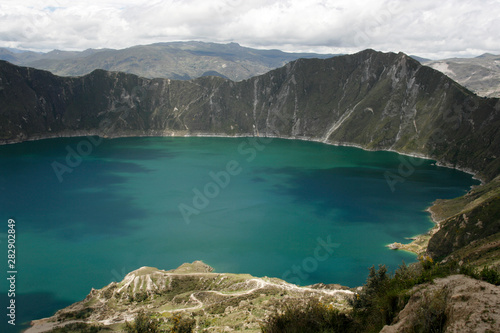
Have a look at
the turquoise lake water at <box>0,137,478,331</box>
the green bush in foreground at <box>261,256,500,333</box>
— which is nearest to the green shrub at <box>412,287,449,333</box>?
the green bush in foreground at <box>261,256,500,333</box>

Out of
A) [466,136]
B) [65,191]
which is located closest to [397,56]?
[466,136]

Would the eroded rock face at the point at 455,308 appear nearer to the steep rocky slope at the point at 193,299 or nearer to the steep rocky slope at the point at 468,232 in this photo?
the steep rocky slope at the point at 193,299

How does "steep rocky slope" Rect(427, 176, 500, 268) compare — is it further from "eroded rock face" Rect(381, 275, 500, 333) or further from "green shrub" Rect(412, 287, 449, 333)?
"green shrub" Rect(412, 287, 449, 333)

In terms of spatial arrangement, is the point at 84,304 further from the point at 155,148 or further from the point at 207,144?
the point at 207,144

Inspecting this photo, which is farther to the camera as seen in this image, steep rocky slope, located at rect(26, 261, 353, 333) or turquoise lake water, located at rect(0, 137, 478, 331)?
turquoise lake water, located at rect(0, 137, 478, 331)

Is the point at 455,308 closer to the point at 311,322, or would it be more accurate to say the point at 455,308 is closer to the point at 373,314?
the point at 373,314

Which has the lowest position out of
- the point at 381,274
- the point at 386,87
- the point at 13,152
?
the point at 13,152

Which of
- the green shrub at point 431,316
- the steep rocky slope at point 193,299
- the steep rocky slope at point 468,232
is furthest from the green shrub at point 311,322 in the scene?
the steep rocky slope at point 468,232

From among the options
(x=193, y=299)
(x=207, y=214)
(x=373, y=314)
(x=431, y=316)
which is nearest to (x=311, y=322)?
(x=373, y=314)
